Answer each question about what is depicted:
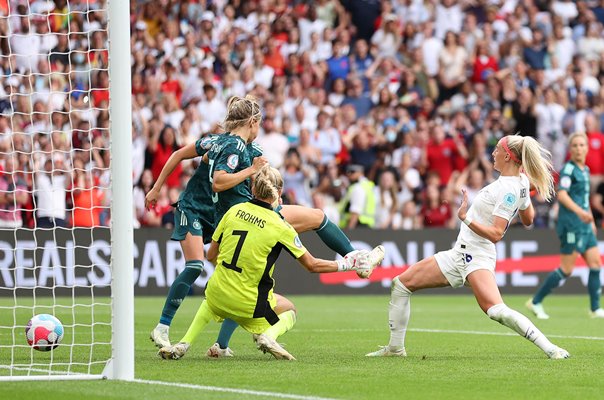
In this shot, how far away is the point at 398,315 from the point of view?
393 inches

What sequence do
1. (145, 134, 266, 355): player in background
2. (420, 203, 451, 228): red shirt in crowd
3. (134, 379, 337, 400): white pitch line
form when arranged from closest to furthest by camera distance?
1. (134, 379, 337, 400): white pitch line
2. (145, 134, 266, 355): player in background
3. (420, 203, 451, 228): red shirt in crowd

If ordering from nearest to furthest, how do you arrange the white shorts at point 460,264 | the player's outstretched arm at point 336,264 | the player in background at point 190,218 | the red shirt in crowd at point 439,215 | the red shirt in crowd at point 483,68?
the player's outstretched arm at point 336,264 → the white shorts at point 460,264 → the player in background at point 190,218 → the red shirt in crowd at point 439,215 → the red shirt in crowd at point 483,68

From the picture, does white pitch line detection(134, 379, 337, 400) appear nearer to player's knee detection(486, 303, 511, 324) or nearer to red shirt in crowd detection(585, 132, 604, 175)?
player's knee detection(486, 303, 511, 324)

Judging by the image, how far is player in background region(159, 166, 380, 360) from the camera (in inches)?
361

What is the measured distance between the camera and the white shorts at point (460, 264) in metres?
9.75

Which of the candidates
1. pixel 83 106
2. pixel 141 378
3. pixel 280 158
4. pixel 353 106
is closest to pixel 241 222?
pixel 141 378

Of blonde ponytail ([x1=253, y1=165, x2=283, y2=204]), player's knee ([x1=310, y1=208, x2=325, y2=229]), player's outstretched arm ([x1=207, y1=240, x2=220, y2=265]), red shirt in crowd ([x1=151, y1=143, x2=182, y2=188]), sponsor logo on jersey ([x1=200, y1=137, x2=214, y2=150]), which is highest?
sponsor logo on jersey ([x1=200, y1=137, x2=214, y2=150])

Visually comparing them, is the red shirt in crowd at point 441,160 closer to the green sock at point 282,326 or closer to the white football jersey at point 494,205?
the white football jersey at point 494,205

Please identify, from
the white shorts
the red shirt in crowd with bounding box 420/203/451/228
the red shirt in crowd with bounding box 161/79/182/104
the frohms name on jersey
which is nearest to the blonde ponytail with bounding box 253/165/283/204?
the frohms name on jersey

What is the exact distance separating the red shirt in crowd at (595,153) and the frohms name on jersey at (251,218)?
14.3m

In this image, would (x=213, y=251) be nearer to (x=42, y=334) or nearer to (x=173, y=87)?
(x=42, y=334)

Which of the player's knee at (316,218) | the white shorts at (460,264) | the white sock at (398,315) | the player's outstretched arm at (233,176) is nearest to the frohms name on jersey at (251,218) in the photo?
the player's outstretched arm at (233,176)

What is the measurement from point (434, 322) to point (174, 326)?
340 cm

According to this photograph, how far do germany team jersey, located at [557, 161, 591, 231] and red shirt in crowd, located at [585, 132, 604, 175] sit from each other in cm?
613
